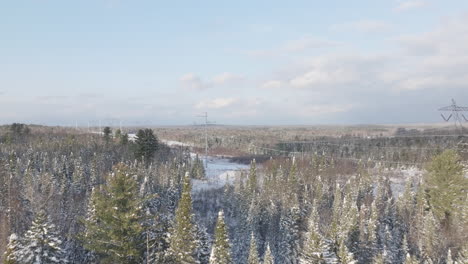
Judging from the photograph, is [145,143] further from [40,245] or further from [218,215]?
[40,245]

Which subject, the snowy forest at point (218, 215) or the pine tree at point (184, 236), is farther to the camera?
the pine tree at point (184, 236)

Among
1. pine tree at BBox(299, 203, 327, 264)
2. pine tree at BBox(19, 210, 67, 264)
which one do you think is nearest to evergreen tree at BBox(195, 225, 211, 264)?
pine tree at BBox(299, 203, 327, 264)

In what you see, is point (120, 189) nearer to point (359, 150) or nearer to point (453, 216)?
point (453, 216)

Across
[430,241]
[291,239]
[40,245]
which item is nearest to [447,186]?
[430,241]

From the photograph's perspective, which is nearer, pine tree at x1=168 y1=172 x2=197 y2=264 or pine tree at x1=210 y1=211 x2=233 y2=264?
pine tree at x1=210 y1=211 x2=233 y2=264

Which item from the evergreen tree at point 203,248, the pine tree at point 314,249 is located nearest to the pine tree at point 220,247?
the evergreen tree at point 203,248

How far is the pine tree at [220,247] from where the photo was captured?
96.3 feet

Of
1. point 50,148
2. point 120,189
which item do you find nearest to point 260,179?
point 50,148

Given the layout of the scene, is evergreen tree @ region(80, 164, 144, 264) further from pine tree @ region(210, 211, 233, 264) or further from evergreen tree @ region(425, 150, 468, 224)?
evergreen tree @ region(425, 150, 468, 224)

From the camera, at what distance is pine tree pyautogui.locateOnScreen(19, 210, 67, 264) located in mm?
26812

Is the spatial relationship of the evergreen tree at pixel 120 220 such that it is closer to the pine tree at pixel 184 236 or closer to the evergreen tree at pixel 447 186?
the pine tree at pixel 184 236

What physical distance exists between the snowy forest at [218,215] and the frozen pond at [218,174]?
2438mm

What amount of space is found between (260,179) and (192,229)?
96451mm

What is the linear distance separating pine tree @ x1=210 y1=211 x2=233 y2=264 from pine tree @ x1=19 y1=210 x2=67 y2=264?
10.9 metres
